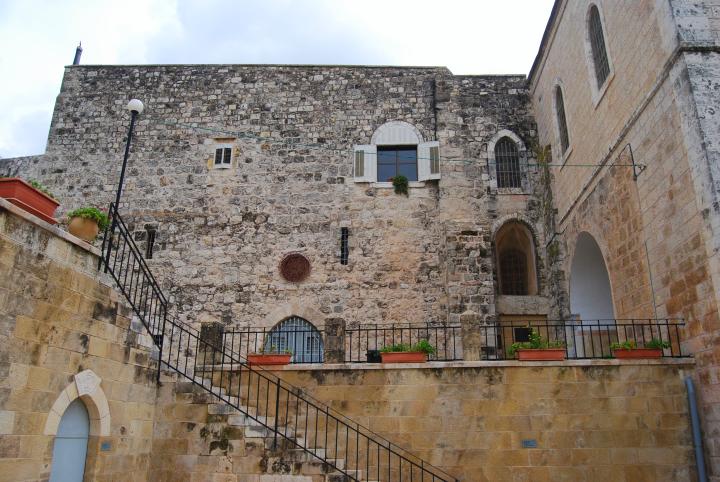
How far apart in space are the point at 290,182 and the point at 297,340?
167 inches

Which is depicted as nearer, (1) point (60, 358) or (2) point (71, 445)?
(1) point (60, 358)

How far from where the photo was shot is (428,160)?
15.3 m

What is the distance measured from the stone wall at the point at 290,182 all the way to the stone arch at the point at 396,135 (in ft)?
0.66

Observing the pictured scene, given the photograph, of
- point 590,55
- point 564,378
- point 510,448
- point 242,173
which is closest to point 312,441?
point 510,448

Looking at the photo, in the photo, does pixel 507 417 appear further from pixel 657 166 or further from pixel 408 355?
pixel 657 166

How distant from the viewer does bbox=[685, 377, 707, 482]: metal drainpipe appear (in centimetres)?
832

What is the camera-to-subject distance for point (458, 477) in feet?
28.6

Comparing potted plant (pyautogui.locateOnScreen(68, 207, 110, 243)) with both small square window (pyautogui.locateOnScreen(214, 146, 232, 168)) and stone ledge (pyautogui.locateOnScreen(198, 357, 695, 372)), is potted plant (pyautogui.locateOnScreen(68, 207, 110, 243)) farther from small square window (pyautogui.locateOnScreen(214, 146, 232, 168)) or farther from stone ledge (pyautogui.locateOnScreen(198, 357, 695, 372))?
small square window (pyautogui.locateOnScreen(214, 146, 232, 168))

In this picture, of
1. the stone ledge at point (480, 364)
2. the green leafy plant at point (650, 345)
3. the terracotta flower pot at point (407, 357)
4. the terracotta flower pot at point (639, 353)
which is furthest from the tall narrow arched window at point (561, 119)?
the terracotta flower pot at point (407, 357)

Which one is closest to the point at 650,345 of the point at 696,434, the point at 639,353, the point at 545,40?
the point at 639,353

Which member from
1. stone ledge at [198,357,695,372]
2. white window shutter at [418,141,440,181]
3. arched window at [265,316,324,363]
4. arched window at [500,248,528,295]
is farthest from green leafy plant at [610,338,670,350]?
white window shutter at [418,141,440,181]

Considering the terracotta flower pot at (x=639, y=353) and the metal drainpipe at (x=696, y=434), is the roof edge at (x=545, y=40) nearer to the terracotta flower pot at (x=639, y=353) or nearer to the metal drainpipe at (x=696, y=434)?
the terracotta flower pot at (x=639, y=353)

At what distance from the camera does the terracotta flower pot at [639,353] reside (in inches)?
350

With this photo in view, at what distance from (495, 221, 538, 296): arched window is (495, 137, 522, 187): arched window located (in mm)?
1180
